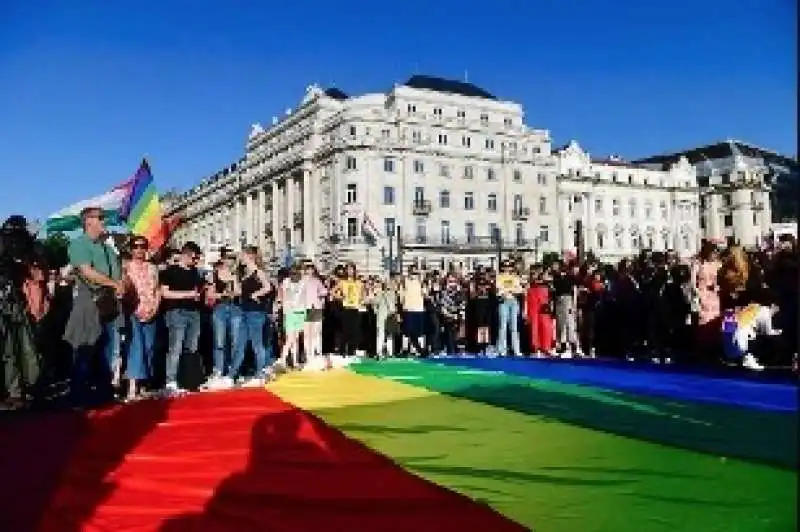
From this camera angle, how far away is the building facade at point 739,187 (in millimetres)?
1536

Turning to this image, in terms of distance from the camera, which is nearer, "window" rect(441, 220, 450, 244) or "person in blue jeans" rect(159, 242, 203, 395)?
"window" rect(441, 220, 450, 244)

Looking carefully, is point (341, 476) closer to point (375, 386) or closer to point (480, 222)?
point (480, 222)

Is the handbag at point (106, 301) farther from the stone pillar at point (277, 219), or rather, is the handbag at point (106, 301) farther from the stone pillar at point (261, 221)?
the stone pillar at point (277, 219)

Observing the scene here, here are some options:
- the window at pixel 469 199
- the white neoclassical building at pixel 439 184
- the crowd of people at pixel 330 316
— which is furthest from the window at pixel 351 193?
the crowd of people at pixel 330 316

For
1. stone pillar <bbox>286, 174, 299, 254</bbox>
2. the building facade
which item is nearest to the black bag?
stone pillar <bbox>286, 174, 299, 254</bbox>

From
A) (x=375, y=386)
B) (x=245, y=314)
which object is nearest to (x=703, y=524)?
(x=375, y=386)

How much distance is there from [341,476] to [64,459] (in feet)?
5.61

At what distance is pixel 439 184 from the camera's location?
4082mm

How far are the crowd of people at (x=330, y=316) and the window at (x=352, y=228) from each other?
1.34 m

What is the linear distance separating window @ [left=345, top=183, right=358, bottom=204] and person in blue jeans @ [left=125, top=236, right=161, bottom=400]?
13.7 feet

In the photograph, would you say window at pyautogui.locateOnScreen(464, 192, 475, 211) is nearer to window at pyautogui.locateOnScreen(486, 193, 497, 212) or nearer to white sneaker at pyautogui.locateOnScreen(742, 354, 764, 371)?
window at pyautogui.locateOnScreen(486, 193, 497, 212)

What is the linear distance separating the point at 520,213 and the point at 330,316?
8463mm

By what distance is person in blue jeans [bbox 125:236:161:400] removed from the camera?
7.57 metres

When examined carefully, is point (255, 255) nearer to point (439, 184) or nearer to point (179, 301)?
point (179, 301)
